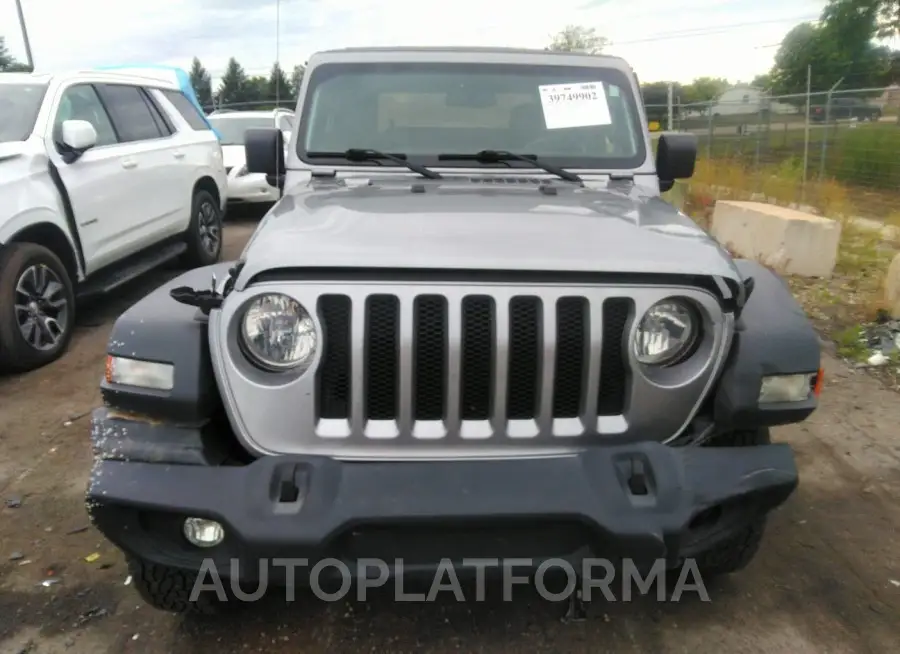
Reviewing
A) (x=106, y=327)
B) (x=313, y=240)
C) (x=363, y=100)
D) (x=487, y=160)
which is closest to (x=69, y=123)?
(x=106, y=327)

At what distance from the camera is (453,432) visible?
7.15 feet

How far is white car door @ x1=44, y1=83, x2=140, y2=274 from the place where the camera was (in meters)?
5.48

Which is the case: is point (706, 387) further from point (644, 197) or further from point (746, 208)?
point (746, 208)

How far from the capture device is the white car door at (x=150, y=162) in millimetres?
6457

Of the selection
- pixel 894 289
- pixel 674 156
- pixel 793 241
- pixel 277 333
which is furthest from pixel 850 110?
pixel 277 333

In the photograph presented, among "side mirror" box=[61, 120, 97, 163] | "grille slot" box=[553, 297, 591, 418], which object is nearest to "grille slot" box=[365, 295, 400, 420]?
"grille slot" box=[553, 297, 591, 418]

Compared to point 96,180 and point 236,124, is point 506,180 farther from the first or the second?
point 236,124

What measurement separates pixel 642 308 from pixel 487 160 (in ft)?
5.06

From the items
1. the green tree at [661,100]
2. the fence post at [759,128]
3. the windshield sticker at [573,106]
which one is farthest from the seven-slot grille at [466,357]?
the green tree at [661,100]

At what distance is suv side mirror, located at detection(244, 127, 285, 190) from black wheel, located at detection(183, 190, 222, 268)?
4.11 metres

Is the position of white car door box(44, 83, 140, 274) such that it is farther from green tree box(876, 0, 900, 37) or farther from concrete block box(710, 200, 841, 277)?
green tree box(876, 0, 900, 37)

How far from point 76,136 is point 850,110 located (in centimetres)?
1138

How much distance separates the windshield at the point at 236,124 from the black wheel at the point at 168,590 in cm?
1069

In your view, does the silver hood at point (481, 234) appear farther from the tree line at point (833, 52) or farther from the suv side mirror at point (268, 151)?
the tree line at point (833, 52)
